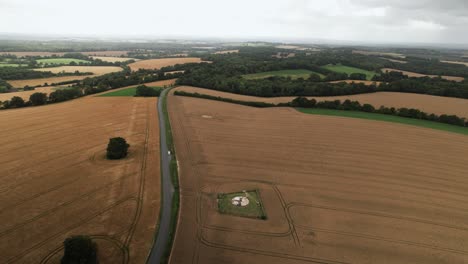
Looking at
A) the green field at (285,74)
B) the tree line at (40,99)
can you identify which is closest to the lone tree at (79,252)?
the tree line at (40,99)

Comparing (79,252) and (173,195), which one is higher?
(79,252)

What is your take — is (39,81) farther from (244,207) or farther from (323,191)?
(323,191)

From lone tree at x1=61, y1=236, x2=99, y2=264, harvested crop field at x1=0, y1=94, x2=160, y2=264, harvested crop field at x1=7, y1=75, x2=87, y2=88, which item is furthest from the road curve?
harvested crop field at x1=7, y1=75, x2=87, y2=88

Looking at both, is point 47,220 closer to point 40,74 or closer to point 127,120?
point 127,120

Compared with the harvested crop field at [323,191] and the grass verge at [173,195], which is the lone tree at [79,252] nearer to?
the grass verge at [173,195]

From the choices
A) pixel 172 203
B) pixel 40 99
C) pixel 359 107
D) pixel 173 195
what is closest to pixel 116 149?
pixel 173 195

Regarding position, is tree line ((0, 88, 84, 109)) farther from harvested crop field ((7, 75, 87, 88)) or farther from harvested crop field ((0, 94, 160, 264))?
harvested crop field ((7, 75, 87, 88))

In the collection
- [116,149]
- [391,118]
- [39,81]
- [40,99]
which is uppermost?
[39,81]
